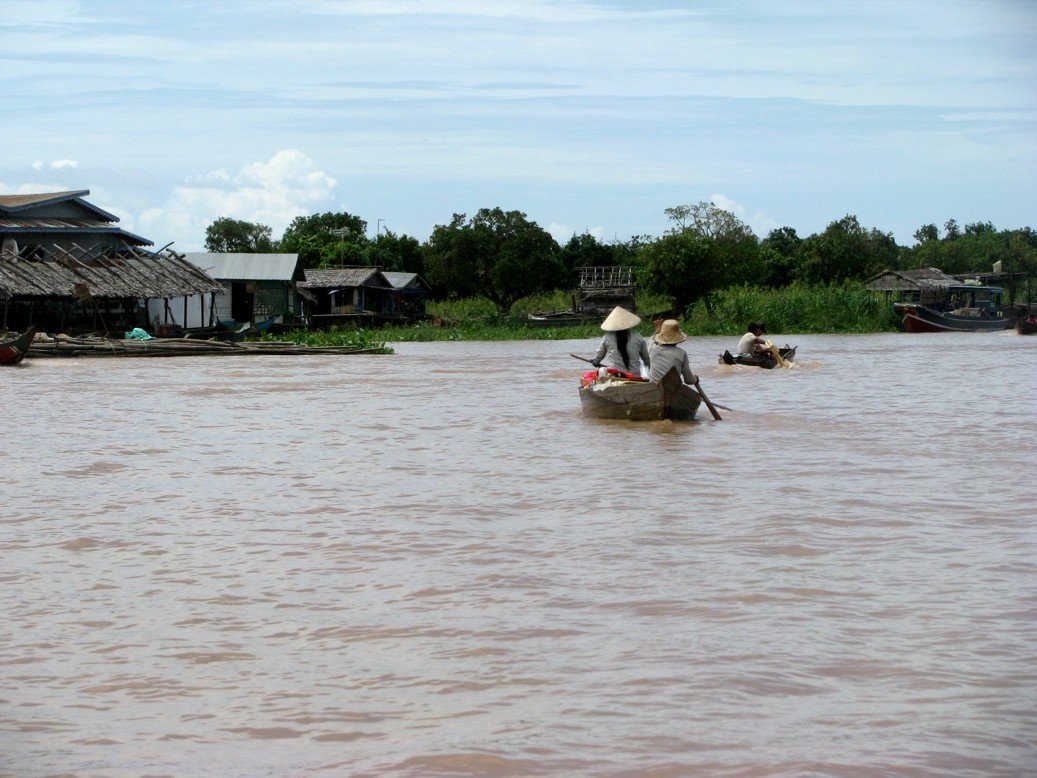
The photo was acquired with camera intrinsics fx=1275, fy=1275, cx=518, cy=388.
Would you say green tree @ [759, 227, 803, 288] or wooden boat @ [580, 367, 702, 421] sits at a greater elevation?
green tree @ [759, 227, 803, 288]

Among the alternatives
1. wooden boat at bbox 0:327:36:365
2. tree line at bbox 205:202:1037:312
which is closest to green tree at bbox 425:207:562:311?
tree line at bbox 205:202:1037:312

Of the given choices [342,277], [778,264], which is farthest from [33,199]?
[778,264]

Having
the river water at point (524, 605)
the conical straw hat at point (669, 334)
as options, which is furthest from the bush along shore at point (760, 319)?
the river water at point (524, 605)

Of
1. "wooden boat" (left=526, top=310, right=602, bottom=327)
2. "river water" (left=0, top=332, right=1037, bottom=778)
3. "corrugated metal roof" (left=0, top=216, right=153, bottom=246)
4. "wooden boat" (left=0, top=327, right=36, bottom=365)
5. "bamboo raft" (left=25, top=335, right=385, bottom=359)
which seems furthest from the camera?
"wooden boat" (left=526, top=310, right=602, bottom=327)

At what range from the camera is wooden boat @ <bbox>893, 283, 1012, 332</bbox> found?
47.6 meters

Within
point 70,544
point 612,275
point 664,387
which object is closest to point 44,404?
point 664,387

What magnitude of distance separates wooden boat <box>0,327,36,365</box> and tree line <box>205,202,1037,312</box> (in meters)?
29.6

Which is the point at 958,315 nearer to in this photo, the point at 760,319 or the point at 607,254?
the point at 760,319

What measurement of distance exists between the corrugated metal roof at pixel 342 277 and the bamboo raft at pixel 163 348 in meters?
19.4

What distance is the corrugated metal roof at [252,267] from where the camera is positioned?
44.3m

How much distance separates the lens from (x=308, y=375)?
25453 millimetres

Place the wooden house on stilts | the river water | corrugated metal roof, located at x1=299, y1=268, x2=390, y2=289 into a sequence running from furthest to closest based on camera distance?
corrugated metal roof, located at x1=299, y1=268, x2=390, y2=289 < the wooden house on stilts < the river water

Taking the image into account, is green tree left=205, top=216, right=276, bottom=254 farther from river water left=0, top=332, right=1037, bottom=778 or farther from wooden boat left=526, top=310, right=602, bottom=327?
river water left=0, top=332, right=1037, bottom=778

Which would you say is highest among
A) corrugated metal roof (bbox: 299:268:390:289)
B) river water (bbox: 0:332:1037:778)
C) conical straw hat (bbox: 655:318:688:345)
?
corrugated metal roof (bbox: 299:268:390:289)
